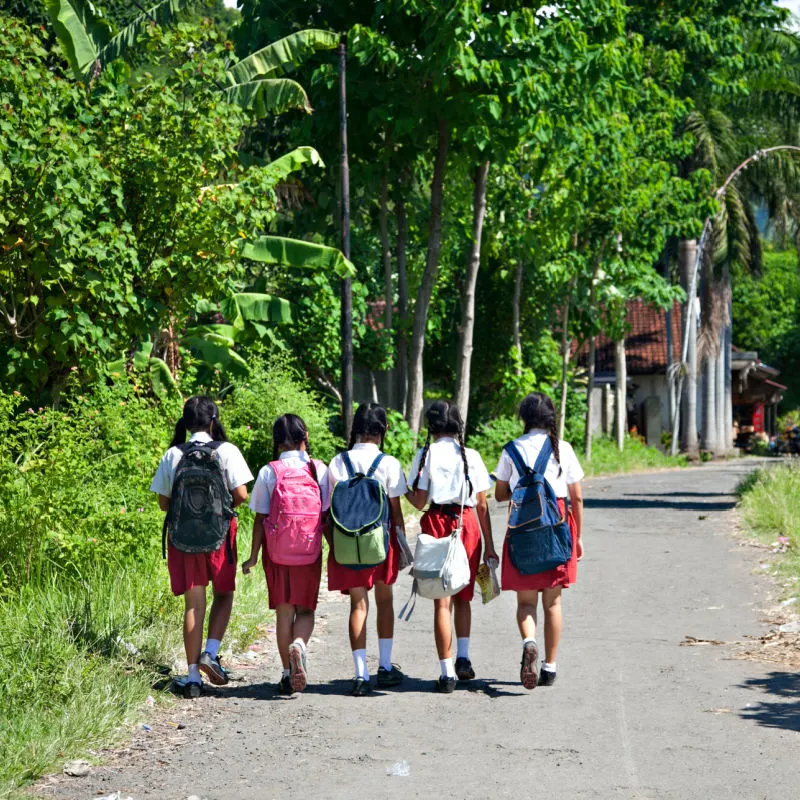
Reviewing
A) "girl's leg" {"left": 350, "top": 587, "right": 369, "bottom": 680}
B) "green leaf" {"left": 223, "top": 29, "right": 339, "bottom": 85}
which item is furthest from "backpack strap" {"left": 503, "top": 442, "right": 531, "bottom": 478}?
"green leaf" {"left": 223, "top": 29, "right": 339, "bottom": 85}

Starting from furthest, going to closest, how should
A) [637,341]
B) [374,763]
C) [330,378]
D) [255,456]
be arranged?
[637,341] → [330,378] → [255,456] → [374,763]

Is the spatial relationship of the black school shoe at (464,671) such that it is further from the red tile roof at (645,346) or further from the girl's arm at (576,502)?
the red tile roof at (645,346)

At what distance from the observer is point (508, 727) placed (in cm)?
691

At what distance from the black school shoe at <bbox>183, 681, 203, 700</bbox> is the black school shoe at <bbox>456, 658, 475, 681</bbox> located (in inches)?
62.9

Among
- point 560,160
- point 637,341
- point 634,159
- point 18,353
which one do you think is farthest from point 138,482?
point 637,341

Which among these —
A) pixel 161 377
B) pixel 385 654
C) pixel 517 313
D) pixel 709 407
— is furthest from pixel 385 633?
pixel 709 407

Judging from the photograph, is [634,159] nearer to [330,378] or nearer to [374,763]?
[330,378]

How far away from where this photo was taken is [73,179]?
484 inches

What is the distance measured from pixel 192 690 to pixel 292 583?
33.8 inches

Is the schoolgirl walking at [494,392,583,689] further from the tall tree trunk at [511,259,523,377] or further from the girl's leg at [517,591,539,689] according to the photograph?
the tall tree trunk at [511,259,523,377]

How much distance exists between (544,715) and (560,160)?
71.2 feet

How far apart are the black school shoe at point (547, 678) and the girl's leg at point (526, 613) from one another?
235mm

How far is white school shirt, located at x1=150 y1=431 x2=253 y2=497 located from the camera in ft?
25.8

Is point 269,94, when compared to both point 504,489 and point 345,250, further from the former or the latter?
point 504,489
